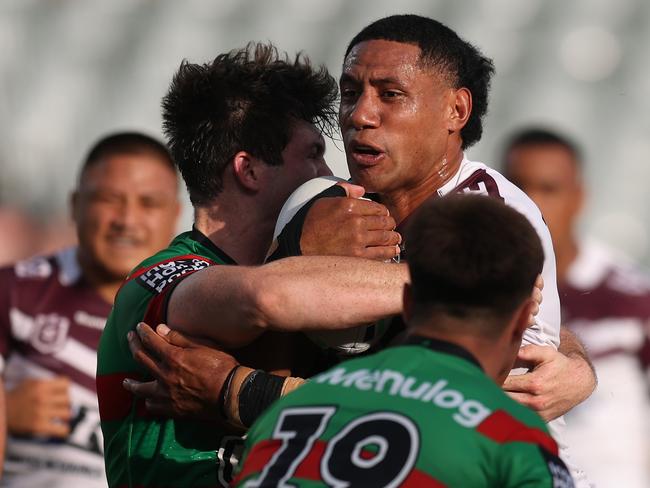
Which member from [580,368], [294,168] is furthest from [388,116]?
[580,368]

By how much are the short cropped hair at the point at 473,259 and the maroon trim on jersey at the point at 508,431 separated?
241mm

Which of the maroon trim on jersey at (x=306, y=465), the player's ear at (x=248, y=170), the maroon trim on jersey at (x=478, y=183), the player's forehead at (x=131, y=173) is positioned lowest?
the player's forehead at (x=131, y=173)

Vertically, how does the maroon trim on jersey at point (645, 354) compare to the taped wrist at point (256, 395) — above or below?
below

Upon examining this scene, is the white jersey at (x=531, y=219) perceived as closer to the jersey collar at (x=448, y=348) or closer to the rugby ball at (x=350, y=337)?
the rugby ball at (x=350, y=337)

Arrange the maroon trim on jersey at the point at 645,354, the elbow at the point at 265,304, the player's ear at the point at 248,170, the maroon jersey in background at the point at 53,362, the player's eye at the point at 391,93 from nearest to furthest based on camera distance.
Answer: the elbow at the point at 265,304 → the player's eye at the point at 391,93 → the player's ear at the point at 248,170 → the maroon jersey in background at the point at 53,362 → the maroon trim on jersey at the point at 645,354

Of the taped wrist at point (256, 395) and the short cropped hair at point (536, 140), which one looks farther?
the short cropped hair at point (536, 140)

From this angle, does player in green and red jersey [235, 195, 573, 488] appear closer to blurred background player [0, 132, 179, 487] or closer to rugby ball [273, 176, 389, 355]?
rugby ball [273, 176, 389, 355]

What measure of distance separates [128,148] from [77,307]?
832 mm

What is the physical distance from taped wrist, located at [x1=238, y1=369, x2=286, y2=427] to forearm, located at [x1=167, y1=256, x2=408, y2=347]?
0.12 m

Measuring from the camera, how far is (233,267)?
354cm

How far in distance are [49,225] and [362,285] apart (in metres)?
5.87

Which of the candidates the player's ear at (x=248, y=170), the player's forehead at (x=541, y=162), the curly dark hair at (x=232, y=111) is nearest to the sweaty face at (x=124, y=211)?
the player's forehead at (x=541, y=162)

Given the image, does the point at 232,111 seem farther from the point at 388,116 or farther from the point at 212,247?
the point at 388,116

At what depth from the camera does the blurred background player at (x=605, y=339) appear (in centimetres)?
661
